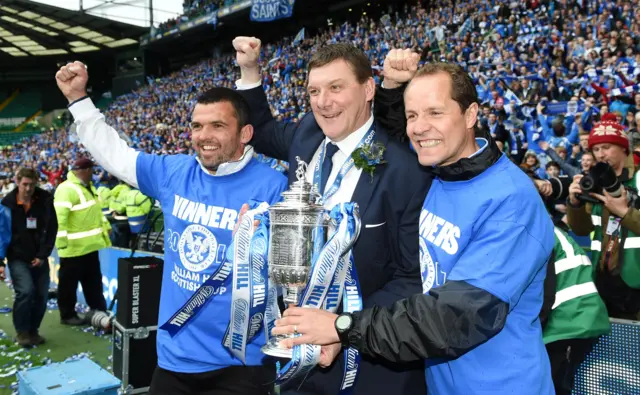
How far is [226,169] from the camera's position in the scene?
2527mm

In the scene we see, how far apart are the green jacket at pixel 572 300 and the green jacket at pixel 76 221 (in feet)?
19.4

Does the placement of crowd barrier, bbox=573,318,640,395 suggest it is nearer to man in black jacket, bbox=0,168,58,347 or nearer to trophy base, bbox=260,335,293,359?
trophy base, bbox=260,335,293,359

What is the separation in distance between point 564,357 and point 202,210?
1924 mm

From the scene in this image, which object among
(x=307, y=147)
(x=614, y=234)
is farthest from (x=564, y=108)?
(x=307, y=147)

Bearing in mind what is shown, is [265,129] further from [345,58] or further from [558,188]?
[558,188]

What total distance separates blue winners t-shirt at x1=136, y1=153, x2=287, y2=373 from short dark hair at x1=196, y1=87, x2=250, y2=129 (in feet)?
0.72

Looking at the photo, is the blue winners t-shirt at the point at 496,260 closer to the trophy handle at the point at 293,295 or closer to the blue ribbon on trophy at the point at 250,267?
the trophy handle at the point at 293,295

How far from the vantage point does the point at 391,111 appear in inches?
86.0

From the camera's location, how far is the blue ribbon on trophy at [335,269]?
1.66 metres

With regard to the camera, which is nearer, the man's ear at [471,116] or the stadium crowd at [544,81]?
the man's ear at [471,116]

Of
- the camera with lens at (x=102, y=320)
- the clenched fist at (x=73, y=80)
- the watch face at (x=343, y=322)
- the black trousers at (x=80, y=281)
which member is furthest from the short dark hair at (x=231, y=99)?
the black trousers at (x=80, y=281)

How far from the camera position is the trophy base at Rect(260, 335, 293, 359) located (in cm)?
157

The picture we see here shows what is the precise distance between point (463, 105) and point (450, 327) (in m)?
0.70

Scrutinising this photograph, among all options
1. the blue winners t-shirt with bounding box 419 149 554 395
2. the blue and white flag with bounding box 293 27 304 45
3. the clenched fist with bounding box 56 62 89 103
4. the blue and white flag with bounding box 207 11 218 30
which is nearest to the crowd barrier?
the blue winners t-shirt with bounding box 419 149 554 395
